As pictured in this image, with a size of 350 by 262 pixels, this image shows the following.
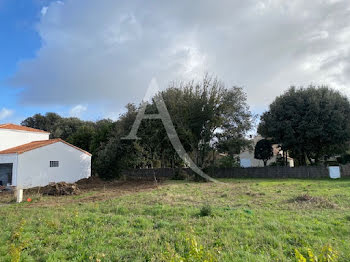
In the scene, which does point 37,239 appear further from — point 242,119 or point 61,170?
point 242,119

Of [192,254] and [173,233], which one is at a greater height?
[192,254]

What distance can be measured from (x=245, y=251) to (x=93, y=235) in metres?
3.15

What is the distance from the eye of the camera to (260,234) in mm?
4984

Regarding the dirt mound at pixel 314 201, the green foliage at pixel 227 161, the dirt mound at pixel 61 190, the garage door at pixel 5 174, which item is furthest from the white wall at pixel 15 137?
the dirt mound at pixel 314 201

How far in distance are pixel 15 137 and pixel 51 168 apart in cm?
520

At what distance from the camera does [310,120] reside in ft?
69.3

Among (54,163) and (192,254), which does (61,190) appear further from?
(192,254)

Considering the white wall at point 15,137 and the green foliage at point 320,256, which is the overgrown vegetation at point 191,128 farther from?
the green foliage at point 320,256

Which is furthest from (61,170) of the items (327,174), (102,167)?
(327,174)

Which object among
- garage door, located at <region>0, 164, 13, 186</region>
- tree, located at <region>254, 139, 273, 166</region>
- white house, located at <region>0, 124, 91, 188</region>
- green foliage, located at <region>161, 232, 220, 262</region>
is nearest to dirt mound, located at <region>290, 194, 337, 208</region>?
green foliage, located at <region>161, 232, 220, 262</region>

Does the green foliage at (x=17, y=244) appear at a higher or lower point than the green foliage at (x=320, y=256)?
lower

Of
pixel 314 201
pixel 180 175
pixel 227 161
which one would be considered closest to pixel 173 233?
pixel 314 201

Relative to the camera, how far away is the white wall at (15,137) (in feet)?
63.7

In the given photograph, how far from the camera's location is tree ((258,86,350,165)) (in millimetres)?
20625
